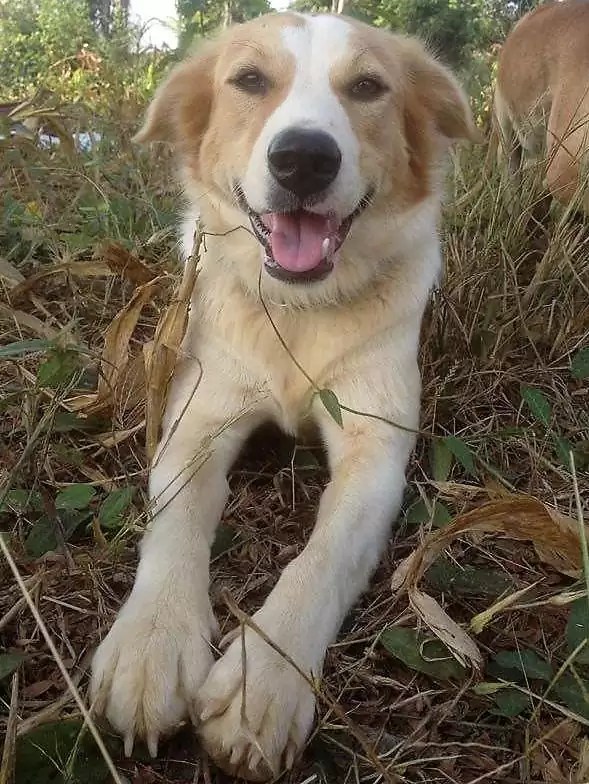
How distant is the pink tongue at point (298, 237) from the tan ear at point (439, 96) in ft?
2.05

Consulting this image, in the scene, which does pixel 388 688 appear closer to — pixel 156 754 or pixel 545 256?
pixel 156 754

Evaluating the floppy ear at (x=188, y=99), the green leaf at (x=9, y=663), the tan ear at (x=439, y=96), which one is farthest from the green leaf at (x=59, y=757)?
the tan ear at (x=439, y=96)

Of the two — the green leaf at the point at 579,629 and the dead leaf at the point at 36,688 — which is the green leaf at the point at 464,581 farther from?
the dead leaf at the point at 36,688

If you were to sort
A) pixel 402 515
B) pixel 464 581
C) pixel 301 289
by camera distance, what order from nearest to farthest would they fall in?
pixel 464 581 < pixel 402 515 < pixel 301 289

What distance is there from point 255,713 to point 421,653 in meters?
0.31

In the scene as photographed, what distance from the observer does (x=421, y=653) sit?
118 cm

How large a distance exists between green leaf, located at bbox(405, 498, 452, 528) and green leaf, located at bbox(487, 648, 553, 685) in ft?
0.98

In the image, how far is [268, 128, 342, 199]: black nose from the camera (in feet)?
4.96

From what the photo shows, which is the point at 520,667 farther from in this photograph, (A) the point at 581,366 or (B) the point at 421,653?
(A) the point at 581,366

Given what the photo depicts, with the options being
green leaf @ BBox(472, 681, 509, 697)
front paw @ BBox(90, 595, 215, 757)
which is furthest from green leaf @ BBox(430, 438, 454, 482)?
front paw @ BBox(90, 595, 215, 757)

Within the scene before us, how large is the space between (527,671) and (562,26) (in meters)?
3.87

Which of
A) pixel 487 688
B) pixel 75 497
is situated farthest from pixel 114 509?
pixel 487 688

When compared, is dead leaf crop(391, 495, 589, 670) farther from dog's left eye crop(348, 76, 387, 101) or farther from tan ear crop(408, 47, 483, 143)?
tan ear crop(408, 47, 483, 143)

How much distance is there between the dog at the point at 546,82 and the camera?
3064 millimetres
